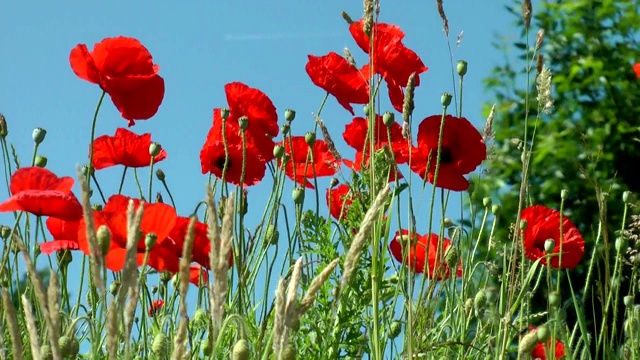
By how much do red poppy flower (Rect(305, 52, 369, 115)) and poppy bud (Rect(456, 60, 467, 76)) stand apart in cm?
28

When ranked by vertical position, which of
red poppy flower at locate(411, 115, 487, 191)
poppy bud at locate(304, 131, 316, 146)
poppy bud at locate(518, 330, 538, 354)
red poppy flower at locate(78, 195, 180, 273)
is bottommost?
poppy bud at locate(518, 330, 538, 354)

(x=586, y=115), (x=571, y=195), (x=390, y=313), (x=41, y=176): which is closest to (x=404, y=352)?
(x=390, y=313)

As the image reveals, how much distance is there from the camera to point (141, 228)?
6.18 ft

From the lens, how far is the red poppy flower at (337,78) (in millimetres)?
2527

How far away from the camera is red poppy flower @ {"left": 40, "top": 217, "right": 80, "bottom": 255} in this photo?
7.19 feet

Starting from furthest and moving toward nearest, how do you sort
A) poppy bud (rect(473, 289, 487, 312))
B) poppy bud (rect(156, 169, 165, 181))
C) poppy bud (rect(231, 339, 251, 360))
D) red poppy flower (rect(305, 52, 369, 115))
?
1. poppy bud (rect(156, 169, 165, 181))
2. red poppy flower (rect(305, 52, 369, 115))
3. poppy bud (rect(473, 289, 487, 312))
4. poppy bud (rect(231, 339, 251, 360))

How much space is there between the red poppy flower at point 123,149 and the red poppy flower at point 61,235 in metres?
0.32

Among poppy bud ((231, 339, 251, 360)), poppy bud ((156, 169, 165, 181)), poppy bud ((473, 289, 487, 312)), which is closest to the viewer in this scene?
poppy bud ((231, 339, 251, 360))

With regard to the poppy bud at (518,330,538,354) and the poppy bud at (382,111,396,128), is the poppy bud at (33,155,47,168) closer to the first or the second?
the poppy bud at (382,111,396,128)

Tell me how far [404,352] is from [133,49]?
102 cm

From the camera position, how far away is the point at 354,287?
5.87 feet

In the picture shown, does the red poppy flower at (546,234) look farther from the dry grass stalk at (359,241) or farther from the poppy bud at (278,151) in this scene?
the dry grass stalk at (359,241)

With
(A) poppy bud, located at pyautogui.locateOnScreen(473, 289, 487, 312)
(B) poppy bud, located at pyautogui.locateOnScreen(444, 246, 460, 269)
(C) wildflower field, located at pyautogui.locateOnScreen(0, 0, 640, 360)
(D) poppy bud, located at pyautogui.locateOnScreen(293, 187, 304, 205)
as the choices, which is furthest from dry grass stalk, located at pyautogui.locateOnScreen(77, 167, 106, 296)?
(D) poppy bud, located at pyautogui.locateOnScreen(293, 187, 304, 205)

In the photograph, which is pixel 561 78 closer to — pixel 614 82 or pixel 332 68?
pixel 614 82
